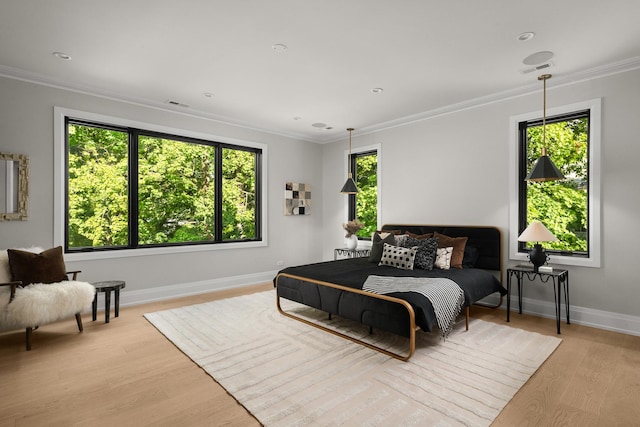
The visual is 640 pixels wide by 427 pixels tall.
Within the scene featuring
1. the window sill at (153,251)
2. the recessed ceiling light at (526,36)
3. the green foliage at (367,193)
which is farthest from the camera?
the green foliage at (367,193)

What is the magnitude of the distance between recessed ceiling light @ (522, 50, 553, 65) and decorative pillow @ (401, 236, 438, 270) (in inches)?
84.9

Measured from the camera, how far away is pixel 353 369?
2.66 metres

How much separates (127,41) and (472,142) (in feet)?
13.8

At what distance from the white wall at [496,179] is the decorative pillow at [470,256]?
38cm

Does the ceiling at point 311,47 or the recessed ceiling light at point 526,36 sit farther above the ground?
the ceiling at point 311,47

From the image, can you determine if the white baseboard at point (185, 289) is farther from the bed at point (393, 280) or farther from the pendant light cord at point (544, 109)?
the pendant light cord at point (544, 109)

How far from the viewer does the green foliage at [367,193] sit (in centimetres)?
607

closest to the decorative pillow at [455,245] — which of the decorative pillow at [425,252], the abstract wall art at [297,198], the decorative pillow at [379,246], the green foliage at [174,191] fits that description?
the decorative pillow at [425,252]

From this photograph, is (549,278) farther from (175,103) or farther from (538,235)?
(175,103)

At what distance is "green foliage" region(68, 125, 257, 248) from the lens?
14.1ft

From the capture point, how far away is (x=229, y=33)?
291 centimetres

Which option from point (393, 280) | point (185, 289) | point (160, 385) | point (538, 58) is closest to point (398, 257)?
point (393, 280)

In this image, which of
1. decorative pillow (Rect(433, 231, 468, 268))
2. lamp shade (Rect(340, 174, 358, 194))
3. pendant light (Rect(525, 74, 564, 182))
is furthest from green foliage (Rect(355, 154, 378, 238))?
pendant light (Rect(525, 74, 564, 182))

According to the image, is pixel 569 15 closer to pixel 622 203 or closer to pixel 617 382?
pixel 622 203
